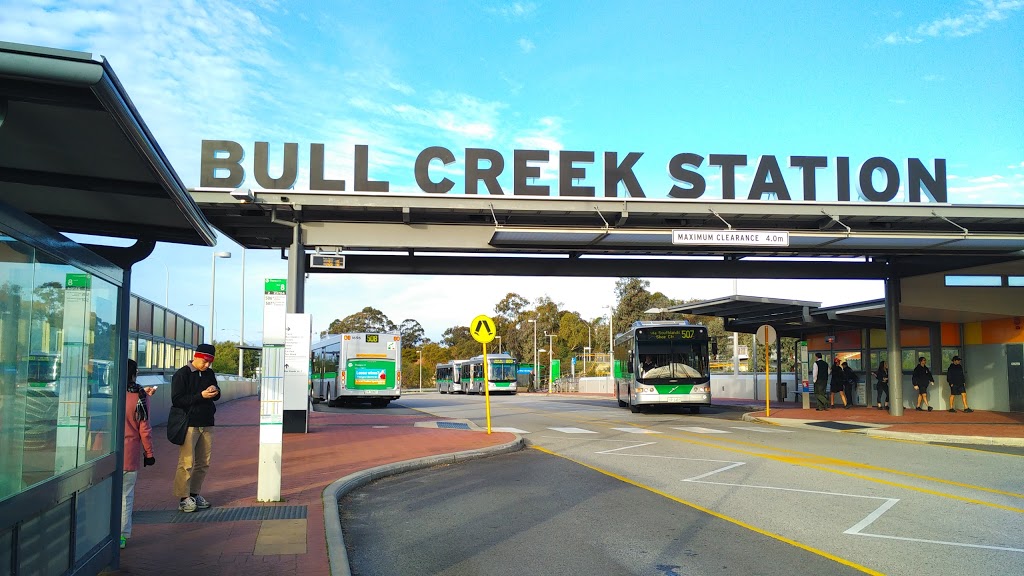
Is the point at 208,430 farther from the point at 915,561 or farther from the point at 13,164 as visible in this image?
the point at 915,561

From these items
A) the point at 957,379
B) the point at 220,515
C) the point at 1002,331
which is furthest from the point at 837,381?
the point at 220,515

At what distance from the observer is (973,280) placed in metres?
25.4

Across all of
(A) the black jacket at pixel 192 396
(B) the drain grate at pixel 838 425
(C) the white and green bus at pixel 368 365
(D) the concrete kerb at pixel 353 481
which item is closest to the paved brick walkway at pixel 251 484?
(D) the concrete kerb at pixel 353 481

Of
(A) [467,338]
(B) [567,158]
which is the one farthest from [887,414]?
(A) [467,338]

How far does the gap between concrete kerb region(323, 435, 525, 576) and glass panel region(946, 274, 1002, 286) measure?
1565 centimetres

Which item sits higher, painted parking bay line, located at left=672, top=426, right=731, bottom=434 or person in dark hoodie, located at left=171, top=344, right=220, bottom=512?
person in dark hoodie, located at left=171, top=344, right=220, bottom=512

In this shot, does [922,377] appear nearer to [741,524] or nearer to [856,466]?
[856,466]

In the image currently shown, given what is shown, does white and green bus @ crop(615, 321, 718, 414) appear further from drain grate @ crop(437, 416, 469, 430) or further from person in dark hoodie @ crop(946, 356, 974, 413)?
→ drain grate @ crop(437, 416, 469, 430)

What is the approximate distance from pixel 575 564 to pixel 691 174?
16125 millimetres

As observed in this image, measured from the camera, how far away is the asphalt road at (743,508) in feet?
24.0

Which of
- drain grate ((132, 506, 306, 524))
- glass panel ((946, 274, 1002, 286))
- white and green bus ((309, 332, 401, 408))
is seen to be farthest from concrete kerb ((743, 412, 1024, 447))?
white and green bus ((309, 332, 401, 408))

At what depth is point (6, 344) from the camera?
4078 mm

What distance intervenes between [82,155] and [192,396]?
4.18 m

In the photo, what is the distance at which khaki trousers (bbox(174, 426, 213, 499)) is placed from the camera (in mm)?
8609
